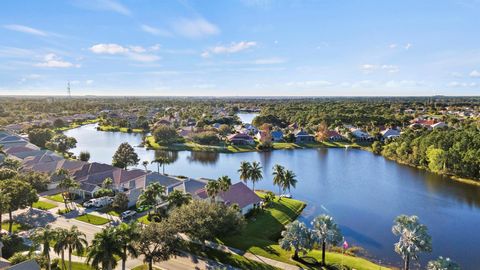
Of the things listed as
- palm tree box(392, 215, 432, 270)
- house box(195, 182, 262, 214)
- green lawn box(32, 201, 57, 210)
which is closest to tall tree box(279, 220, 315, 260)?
palm tree box(392, 215, 432, 270)

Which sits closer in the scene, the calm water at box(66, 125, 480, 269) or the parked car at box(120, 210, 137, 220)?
the calm water at box(66, 125, 480, 269)

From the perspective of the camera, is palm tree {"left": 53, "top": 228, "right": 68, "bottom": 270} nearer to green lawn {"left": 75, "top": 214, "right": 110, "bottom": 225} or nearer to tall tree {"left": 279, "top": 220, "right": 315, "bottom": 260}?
green lawn {"left": 75, "top": 214, "right": 110, "bottom": 225}

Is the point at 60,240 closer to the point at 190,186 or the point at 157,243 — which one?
the point at 157,243

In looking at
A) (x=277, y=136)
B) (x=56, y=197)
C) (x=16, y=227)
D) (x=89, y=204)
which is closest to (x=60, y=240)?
(x=16, y=227)

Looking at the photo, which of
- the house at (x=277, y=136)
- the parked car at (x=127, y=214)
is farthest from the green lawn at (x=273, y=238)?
the house at (x=277, y=136)

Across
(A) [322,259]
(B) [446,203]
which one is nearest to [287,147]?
(B) [446,203]

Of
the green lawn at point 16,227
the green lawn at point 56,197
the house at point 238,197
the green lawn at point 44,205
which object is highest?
the house at point 238,197

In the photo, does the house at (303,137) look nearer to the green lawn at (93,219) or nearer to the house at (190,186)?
the house at (190,186)
